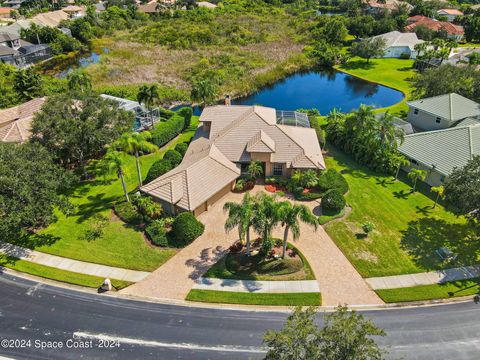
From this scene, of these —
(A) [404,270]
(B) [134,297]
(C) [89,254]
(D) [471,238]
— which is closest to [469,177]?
(D) [471,238]

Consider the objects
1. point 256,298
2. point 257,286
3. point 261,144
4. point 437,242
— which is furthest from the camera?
point 261,144

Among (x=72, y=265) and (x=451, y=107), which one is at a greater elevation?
(x=451, y=107)

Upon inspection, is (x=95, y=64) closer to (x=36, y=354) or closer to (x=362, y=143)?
(x=362, y=143)

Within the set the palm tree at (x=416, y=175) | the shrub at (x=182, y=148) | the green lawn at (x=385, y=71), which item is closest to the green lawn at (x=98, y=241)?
the shrub at (x=182, y=148)

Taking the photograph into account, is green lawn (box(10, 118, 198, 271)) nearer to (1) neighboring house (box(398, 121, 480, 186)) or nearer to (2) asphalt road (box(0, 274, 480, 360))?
(2) asphalt road (box(0, 274, 480, 360))

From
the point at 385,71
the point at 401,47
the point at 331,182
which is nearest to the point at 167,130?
the point at 331,182

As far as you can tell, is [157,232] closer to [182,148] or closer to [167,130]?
[182,148]

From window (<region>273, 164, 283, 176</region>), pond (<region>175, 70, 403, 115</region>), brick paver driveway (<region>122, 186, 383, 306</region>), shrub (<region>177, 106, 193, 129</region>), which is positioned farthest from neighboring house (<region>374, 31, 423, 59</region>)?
brick paver driveway (<region>122, 186, 383, 306</region>)
